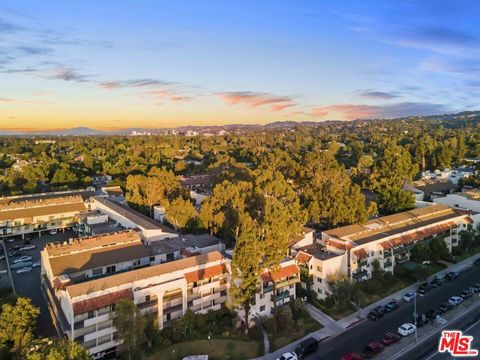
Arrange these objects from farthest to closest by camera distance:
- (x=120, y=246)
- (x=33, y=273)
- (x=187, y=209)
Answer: (x=187, y=209) < (x=33, y=273) < (x=120, y=246)

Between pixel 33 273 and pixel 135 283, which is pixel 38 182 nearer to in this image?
pixel 33 273

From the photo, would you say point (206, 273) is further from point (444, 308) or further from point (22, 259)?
point (22, 259)

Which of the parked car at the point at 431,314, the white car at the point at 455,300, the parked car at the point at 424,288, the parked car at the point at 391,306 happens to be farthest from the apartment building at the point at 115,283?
the white car at the point at 455,300

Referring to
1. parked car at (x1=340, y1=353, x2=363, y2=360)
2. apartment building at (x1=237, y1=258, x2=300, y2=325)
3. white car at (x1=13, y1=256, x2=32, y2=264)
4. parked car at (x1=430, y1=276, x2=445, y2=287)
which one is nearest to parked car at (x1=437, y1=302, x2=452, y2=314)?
parked car at (x1=430, y1=276, x2=445, y2=287)

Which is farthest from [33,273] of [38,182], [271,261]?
[38,182]

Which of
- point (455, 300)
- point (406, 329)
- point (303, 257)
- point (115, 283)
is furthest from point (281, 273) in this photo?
point (455, 300)

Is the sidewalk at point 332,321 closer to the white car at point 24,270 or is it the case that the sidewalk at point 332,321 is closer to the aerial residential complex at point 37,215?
the white car at point 24,270
